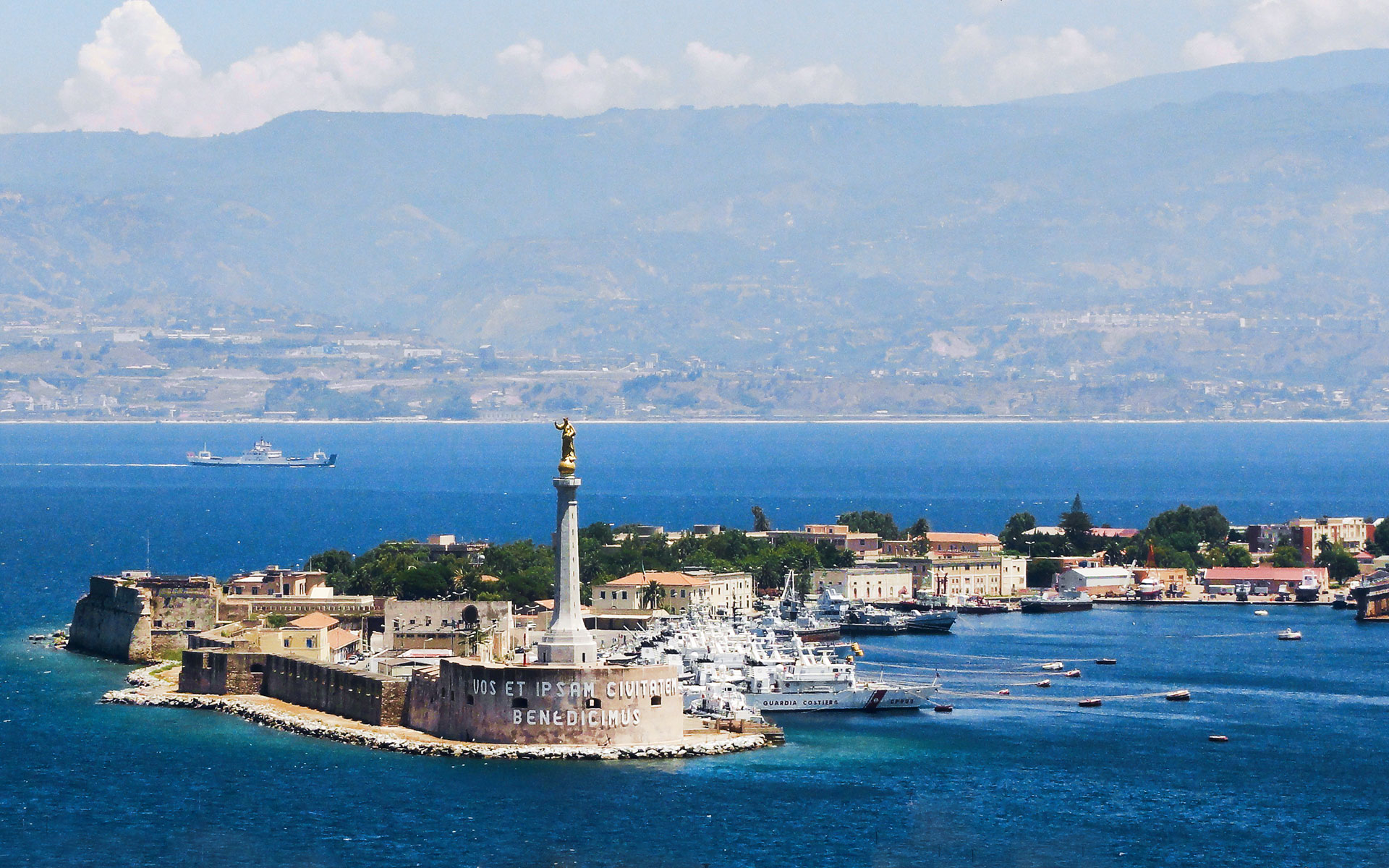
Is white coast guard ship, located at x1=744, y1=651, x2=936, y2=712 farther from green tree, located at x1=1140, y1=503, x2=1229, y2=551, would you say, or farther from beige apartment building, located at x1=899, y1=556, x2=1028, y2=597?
green tree, located at x1=1140, y1=503, x2=1229, y2=551

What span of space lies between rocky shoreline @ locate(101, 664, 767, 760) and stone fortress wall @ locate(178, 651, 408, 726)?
72 centimetres

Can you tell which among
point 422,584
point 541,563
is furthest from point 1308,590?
point 422,584

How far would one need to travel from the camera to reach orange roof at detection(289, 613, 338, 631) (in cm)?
6450

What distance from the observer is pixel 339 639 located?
6378cm

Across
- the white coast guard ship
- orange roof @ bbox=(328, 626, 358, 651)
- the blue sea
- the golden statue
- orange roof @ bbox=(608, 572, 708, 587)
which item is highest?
the golden statue

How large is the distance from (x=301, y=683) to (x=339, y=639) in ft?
20.4

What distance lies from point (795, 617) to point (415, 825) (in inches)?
1729

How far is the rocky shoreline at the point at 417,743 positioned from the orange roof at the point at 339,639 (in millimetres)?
4648

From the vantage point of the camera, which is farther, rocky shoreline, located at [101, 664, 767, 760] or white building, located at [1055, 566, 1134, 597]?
white building, located at [1055, 566, 1134, 597]

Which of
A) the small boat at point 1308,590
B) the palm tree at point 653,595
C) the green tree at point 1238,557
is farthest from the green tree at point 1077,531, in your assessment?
the palm tree at point 653,595

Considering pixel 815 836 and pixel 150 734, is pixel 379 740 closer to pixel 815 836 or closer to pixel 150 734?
pixel 150 734

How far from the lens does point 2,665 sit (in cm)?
6662

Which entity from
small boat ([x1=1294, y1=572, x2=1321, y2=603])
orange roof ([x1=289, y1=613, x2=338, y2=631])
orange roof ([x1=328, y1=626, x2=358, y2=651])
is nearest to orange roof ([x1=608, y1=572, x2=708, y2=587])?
orange roof ([x1=289, y1=613, x2=338, y2=631])

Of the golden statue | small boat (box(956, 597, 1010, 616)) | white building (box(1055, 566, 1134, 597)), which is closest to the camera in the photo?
the golden statue
